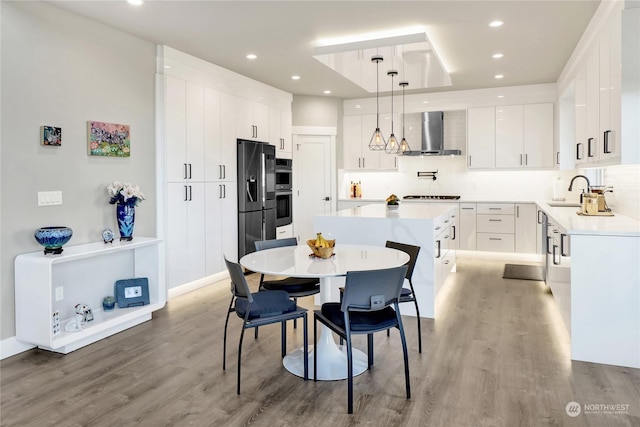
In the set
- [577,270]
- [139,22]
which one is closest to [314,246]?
[577,270]

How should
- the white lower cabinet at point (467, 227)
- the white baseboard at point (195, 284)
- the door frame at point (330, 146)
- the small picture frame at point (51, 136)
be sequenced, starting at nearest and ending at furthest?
the small picture frame at point (51, 136) < the white baseboard at point (195, 284) < the white lower cabinet at point (467, 227) < the door frame at point (330, 146)

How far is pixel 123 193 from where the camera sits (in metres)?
3.98

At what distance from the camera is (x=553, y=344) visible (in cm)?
342

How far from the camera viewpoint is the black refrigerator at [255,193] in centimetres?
595

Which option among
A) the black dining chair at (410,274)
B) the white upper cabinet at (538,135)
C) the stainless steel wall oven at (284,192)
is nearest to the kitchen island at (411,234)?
the black dining chair at (410,274)

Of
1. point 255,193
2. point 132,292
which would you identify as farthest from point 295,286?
point 255,193

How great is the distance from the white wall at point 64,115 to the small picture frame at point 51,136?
4 centimetres

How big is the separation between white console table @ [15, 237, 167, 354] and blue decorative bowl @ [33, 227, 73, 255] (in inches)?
2.6

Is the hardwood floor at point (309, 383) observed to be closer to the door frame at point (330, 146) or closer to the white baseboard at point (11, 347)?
the white baseboard at point (11, 347)

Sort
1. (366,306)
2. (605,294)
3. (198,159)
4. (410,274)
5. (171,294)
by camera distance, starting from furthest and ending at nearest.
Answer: (198,159), (171,294), (410,274), (605,294), (366,306)

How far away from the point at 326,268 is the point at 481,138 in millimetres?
5323

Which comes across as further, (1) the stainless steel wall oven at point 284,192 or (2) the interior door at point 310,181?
(2) the interior door at point 310,181

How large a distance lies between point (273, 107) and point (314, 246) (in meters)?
4.18

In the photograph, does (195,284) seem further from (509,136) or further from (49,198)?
(509,136)
